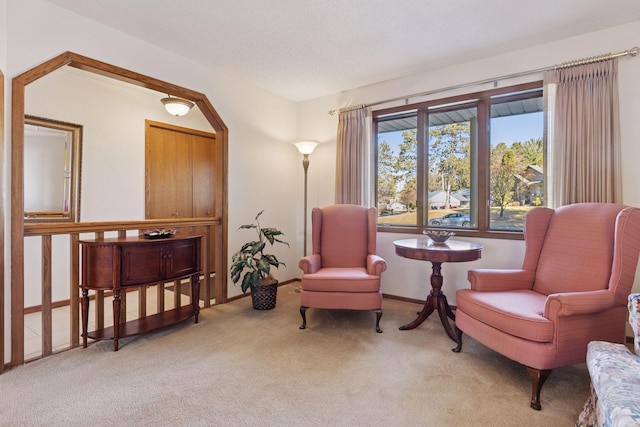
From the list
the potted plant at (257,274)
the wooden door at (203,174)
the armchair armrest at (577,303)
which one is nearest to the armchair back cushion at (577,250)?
the armchair armrest at (577,303)

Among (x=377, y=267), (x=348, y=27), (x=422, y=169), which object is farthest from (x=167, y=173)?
(x=422, y=169)

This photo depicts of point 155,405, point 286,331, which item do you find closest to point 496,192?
point 286,331

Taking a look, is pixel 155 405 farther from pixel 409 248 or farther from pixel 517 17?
pixel 517 17

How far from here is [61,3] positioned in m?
2.19

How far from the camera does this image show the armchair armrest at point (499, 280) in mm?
2262

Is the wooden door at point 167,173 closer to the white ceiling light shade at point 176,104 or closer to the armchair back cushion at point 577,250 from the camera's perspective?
the white ceiling light shade at point 176,104

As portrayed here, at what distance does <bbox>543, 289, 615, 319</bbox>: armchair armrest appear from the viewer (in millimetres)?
1663

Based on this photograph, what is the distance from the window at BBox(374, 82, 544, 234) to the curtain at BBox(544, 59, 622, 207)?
0.19 metres

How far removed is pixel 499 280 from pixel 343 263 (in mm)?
1419

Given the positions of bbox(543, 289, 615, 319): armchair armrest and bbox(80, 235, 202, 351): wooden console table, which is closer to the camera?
bbox(543, 289, 615, 319): armchair armrest

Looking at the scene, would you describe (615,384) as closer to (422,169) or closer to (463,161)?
(463,161)

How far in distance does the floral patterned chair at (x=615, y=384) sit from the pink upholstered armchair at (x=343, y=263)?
1.45 m

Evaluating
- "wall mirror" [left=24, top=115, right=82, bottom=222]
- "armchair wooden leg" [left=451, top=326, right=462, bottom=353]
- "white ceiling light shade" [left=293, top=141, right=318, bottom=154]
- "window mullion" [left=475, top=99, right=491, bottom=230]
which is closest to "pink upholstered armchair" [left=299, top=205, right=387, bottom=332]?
"armchair wooden leg" [left=451, top=326, right=462, bottom=353]

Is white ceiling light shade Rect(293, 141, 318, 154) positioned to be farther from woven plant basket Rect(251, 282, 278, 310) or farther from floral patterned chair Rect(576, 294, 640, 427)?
floral patterned chair Rect(576, 294, 640, 427)
